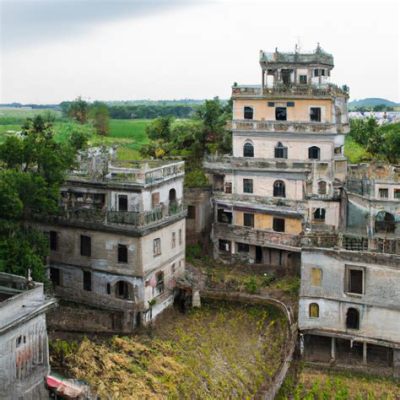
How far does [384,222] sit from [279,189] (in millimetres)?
10316

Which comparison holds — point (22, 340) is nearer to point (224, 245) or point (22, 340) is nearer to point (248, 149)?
point (224, 245)

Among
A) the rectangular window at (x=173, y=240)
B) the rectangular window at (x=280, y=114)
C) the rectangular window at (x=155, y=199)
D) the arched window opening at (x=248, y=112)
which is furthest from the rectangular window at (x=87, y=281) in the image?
the rectangular window at (x=280, y=114)

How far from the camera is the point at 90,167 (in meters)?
38.7

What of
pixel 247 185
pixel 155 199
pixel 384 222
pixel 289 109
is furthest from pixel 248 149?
pixel 384 222

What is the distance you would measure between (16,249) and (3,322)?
→ 28.7ft

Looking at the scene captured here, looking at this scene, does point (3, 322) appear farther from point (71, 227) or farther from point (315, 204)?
point (315, 204)

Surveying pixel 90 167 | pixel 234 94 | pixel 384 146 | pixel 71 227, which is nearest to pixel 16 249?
pixel 71 227

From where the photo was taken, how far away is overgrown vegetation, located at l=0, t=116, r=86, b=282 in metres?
→ 31.9

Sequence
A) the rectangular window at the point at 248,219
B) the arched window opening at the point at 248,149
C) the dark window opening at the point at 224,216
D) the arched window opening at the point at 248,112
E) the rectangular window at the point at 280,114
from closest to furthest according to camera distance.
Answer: the rectangular window at the point at 280,114, the rectangular window at the point at 248,219, the arched window opening at the point at 248,112, the arched window opening at the point at 248,149, the dark window opening at the point at 224,216

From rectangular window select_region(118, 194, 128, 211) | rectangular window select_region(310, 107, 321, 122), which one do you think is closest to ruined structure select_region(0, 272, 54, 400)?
rectangular window select_region(118, 194, 128, 211)

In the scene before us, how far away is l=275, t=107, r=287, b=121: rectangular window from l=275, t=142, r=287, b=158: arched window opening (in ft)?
6.17

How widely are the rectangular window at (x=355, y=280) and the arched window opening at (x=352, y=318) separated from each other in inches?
38.7

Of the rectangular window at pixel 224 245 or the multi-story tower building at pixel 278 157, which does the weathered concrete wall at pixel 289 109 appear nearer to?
the multi-story tower building at pixel 278 157

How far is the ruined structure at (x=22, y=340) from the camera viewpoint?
24.0 metres
